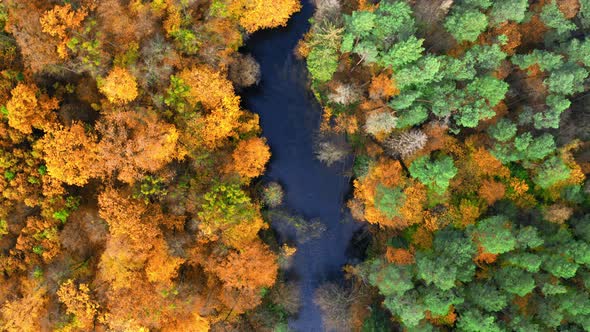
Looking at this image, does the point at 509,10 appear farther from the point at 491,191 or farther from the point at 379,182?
the point at 379,182

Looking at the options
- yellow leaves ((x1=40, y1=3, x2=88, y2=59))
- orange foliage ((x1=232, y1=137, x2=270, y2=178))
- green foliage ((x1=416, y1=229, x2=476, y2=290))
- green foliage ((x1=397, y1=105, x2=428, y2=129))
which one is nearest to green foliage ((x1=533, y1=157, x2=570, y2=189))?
green foliage ((x1=416, y1=229, x2=476, y2=290))

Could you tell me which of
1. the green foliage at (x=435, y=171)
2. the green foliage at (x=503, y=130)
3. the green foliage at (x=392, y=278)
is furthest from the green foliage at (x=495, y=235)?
the green foliage at (x=503, y=130)

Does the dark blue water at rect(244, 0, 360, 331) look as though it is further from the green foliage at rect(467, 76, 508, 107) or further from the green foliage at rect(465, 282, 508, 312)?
the green foliage at rect(467, 76, 508, 107)

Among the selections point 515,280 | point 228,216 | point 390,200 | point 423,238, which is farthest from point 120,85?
point 515,280

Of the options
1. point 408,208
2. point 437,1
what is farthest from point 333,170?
point 437,1

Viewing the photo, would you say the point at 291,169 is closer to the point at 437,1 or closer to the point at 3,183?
the point at 437,1

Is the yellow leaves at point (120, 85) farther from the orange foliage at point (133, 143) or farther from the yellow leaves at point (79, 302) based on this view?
the yellow leaves at point (79, 302)
